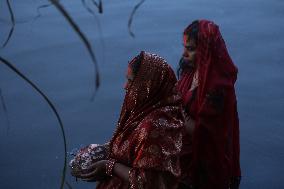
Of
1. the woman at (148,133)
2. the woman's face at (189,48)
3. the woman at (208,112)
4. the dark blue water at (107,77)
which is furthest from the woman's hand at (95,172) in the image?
the dark blue water at (107,77)

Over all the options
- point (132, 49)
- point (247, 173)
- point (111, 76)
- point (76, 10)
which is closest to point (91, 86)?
point (111, 76)

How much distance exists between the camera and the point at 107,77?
15.1 ft

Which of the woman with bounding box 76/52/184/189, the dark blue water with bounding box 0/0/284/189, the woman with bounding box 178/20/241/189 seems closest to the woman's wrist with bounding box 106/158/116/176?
the woman with bounding box 76/52/184/189

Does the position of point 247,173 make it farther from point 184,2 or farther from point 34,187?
point 184,2

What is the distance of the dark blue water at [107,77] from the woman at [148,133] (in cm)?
155

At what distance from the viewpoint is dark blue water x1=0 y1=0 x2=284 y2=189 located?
340cm

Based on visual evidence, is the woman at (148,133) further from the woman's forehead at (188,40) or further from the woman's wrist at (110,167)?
the woman's forehead at (188,40)

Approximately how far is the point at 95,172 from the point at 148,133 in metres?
0.30

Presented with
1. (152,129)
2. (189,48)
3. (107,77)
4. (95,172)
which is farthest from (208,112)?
(107,77)

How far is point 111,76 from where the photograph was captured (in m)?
4.62

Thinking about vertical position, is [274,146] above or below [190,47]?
below

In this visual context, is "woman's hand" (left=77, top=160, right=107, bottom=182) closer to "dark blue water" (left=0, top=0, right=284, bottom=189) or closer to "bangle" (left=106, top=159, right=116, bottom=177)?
"bangle" (left=106, top=159, right=116, bottom=177)

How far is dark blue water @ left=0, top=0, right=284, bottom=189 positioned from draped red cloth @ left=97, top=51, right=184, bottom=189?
5.33 ft

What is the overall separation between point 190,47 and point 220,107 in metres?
0.33
